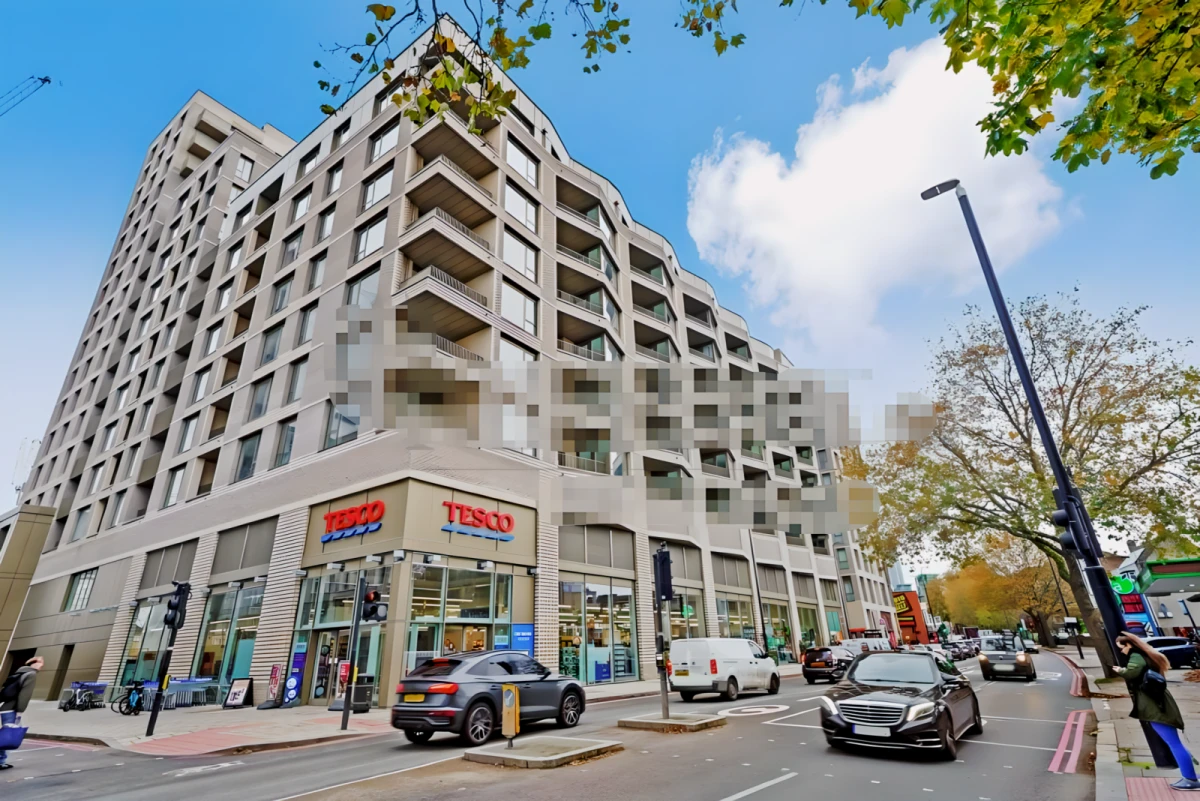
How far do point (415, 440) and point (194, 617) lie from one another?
14.6 meters

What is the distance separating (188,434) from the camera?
29109mm

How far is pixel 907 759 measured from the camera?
795 cm

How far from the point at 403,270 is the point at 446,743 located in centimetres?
1721

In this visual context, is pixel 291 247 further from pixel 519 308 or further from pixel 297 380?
pixel 519 308

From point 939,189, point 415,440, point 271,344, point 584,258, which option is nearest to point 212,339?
point 271,344

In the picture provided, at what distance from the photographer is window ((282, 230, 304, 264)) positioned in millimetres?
28609

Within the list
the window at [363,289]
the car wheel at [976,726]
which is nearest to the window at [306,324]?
the window at [363,289]

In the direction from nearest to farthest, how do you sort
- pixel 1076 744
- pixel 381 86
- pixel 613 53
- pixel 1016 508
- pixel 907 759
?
pixel 613 53 < pixel 907 759 < pixel 1076 744 < pixel 1016 508 < pixel 381 86

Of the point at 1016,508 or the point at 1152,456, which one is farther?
the point at 1016,508

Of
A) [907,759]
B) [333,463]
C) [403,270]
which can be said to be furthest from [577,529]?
[907,759]

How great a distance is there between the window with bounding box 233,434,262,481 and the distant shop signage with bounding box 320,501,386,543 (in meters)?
7.25

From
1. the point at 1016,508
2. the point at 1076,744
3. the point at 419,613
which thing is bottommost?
the point at 1076,744

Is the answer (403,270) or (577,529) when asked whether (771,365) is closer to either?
(577,529)

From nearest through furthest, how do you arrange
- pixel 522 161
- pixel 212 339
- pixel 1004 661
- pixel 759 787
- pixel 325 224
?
pixel 759 787, pixel 1004 661, pixel 325 224, pixel 522 161, pixel 212 339
